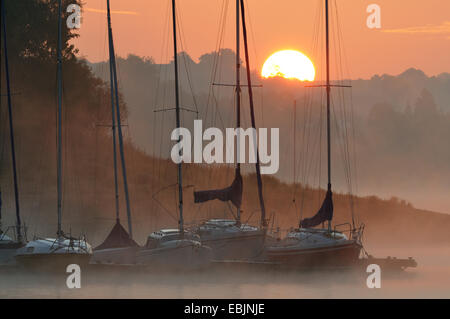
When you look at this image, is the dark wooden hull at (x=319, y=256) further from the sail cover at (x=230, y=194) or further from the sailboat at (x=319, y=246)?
the sail cover at (x=230, y=194)

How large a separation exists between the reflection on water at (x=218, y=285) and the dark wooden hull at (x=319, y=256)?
0.51m

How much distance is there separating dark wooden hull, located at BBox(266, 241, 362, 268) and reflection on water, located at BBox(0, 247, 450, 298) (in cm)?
51

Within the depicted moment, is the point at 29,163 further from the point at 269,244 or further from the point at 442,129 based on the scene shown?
A: the point at 442,129

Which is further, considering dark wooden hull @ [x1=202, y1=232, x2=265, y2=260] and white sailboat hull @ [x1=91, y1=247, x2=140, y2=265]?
dark wooden hull @ [x1=202, y1=232, x2=265, y2=260]

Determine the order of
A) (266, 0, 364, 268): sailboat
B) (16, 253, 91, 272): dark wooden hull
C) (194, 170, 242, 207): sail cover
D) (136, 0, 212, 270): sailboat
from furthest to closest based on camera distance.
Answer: (194, 170, 242, 207): sail cover < (266, 0, 364, 268): sailboat < (136, 0, 212, 270): sailboat < (16, 253, 91, 272): dark wooden hull

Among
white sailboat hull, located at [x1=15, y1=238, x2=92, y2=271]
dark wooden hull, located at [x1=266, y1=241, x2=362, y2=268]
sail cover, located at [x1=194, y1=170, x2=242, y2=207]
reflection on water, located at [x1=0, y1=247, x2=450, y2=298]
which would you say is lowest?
reflection on water, located at [x1=0, y1=247, x2=450, y2=298]

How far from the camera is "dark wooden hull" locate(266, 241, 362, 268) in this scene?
180 ft

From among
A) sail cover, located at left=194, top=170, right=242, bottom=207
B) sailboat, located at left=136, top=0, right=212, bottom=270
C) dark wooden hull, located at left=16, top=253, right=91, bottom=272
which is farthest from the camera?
A: sail cover, located at left=194, top=170, right=242, bottom=207

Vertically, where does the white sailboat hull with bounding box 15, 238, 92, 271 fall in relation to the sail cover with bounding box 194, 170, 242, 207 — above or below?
below

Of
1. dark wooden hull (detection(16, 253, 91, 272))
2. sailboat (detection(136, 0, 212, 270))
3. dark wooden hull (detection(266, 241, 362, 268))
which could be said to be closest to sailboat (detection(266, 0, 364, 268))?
dark wooden hull (detection(266, 241, 362, 268))

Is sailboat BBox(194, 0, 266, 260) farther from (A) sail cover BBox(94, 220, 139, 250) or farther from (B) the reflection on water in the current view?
(A) sail cover BBox(94, 220, 139, 250)

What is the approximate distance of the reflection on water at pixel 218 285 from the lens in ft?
164

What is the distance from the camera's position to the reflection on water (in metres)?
50.0

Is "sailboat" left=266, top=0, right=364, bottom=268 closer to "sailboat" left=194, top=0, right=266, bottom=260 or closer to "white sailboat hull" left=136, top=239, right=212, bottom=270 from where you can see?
"sailboat" left=194, top=0, right=266, bottom=260
